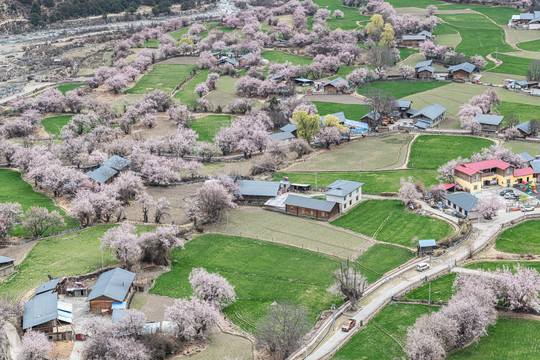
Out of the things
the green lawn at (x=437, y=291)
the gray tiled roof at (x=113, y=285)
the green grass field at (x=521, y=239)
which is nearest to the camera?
the green lawn at (x=437, y=291)

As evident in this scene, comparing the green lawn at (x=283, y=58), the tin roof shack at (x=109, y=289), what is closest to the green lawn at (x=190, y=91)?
the green lawn at (x=283, y=58)

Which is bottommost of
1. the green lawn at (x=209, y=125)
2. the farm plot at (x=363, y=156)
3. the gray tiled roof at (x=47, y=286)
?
Answer: the farm plot at (x=363, y=156)

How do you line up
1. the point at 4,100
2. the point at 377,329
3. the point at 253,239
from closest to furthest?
1. the point at 377,329
2. the point at 253,239
3. the point at 4,100

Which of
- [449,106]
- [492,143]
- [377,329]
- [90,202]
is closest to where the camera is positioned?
[377,329]

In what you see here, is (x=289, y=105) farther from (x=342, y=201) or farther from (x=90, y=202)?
(x=90, y=202)

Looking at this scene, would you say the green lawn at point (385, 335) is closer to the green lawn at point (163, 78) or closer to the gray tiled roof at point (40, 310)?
the gray tiled roof at point (40, 310)

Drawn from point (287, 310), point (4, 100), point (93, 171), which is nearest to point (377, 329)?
point (287, 310)
